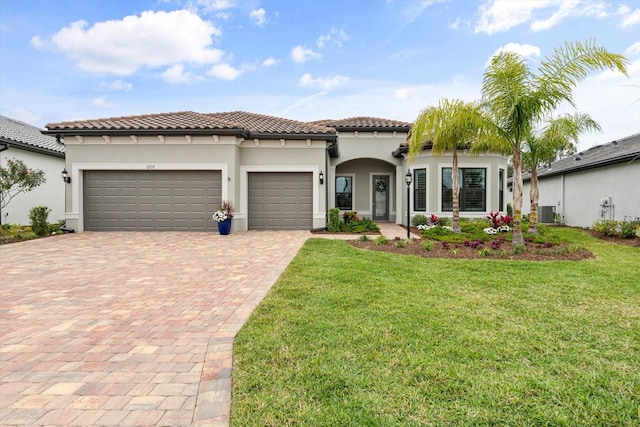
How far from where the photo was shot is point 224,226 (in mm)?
11297

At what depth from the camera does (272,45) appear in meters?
15.1

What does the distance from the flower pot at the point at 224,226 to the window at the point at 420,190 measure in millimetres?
8169

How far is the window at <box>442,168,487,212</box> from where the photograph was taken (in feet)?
46.5

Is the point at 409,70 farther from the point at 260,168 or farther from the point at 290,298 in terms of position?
the point at 290,298

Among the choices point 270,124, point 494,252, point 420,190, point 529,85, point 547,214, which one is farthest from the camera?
point 547,214

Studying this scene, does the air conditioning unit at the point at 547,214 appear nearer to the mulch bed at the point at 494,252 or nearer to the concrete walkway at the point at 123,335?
the mulch bed at the point at 494,252

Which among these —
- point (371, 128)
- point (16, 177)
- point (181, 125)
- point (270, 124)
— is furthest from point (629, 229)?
point (16, 177)

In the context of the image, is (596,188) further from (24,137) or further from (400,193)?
(24,137)

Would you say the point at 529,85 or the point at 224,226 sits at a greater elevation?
the point at 529,85

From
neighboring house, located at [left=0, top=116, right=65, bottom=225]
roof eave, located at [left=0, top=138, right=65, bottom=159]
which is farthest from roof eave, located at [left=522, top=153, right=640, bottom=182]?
roof eave, located at [left=0, top=138, right=65, bottom=159]

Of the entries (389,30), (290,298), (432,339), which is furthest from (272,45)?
(432,339)

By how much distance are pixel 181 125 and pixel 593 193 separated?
1731cm

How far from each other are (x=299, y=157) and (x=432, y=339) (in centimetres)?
A: 1056

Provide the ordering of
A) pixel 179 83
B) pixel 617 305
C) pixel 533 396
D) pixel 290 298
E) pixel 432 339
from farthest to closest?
1. pixel 179 83
2. pixel 290 298
3. pixel 617 305
4. pixel 432 339
5. pixel 533 396
